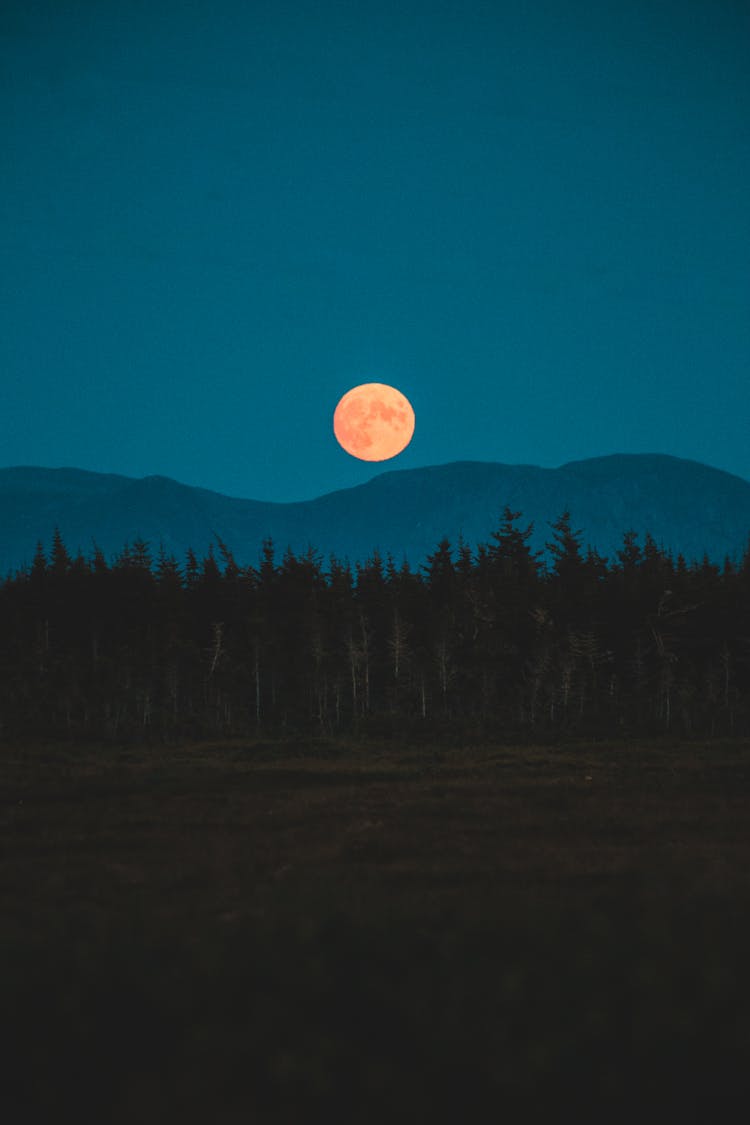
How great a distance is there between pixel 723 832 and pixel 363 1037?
19.8 metres

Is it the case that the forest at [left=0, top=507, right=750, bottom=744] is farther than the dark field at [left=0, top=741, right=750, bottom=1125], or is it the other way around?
the forest at [left=0, top=507, right=750, bottom=744]

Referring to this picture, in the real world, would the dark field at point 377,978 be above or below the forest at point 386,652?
below

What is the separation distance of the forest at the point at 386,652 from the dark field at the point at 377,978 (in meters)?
44.4

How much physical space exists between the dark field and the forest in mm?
44414

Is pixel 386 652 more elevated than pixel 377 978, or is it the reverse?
pixel 386 652

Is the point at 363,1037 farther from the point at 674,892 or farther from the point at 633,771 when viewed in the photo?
the point at 633,771

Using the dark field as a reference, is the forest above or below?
above

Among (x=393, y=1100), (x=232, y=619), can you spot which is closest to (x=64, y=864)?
(x=393, y=1100)

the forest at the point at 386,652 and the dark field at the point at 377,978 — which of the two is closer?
the dark field at the point at 377,978

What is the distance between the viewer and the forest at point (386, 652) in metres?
74.1

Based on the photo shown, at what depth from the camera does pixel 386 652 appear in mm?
90625

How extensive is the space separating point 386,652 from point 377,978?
80.2m

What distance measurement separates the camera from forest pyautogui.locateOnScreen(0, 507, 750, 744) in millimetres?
74062

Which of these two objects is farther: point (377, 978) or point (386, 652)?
point (386, 652)
